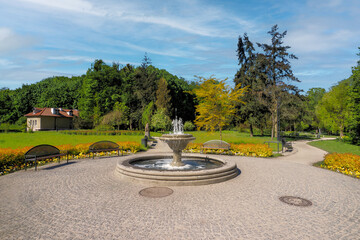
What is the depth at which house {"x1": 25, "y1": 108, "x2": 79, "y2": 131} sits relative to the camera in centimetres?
5047

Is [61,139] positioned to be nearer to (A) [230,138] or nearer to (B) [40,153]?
(B) [40,153]

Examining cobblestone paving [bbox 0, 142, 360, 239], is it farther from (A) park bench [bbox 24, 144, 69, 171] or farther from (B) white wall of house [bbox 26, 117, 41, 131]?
(B) white wall of house [bbox 26, 117, 41, 131]

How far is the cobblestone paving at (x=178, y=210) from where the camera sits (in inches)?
165

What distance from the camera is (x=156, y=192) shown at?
6773 millimetres

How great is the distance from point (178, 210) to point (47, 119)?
5745cm

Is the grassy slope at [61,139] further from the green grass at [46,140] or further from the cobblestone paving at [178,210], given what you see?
the cobblestone paving at [178,210]

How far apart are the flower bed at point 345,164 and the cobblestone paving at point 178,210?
1.54m

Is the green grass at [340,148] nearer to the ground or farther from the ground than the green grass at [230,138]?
nearer to the ground

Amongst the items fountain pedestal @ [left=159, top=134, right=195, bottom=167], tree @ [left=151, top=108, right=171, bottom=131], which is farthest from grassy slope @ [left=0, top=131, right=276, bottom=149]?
tree @ [left=151, top=108, right=171, bottom=131]

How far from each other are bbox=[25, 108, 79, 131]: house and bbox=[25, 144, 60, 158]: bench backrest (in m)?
47.1

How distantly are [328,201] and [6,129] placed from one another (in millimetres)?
50935

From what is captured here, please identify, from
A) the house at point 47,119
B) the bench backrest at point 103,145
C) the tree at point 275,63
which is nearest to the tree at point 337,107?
the tree at point 275,63

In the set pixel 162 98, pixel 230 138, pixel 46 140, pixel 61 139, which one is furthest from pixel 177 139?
pixel 162 98

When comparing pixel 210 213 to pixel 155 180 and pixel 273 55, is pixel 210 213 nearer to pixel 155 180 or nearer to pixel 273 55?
pixel 155 180
